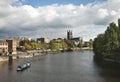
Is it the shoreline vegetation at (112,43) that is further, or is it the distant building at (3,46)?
the distant building at (3,46)

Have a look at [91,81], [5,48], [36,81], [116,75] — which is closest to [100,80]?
[91,81]

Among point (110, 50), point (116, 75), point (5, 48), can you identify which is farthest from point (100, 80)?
point (5, 48)

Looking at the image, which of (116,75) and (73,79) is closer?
(73,79)

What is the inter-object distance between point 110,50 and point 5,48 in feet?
219

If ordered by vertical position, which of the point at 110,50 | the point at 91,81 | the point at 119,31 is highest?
the point at 119,31

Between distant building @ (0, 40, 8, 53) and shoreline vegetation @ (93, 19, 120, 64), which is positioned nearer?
shoreline vegetation @ (93, 19, 120, 64)

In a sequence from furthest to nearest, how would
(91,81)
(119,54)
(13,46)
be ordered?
(13,46), (119,54), (91,81)

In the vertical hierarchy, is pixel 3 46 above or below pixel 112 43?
above

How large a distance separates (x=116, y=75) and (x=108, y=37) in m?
37.4

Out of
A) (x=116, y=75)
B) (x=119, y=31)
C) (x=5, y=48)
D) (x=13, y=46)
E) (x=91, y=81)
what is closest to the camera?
(x=91, y=81)

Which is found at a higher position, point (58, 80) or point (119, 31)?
point (119, 31)

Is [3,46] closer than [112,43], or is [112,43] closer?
[112,43]

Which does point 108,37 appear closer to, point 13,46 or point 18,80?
point 18,80

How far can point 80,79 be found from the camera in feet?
167
